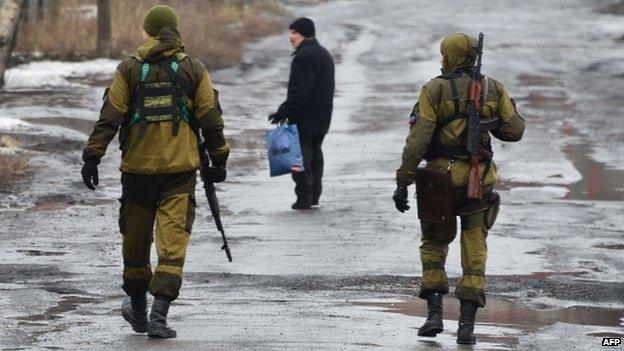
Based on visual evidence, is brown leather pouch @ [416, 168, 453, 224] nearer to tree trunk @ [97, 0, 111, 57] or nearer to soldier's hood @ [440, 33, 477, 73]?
soldier's hood @ [440, 33, 477, 73]

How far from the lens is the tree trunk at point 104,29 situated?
25844 millimetres

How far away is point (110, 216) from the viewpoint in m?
13.8

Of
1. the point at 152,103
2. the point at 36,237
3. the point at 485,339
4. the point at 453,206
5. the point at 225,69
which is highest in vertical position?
the point at 152,103

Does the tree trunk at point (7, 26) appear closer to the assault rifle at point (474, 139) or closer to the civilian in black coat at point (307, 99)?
the civilian in black coat at point (307, 99)

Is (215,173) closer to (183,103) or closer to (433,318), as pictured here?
(183,103)

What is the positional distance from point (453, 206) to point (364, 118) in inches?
543

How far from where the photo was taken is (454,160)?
8.66m

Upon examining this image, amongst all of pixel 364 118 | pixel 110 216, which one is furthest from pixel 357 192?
pixel 364 118

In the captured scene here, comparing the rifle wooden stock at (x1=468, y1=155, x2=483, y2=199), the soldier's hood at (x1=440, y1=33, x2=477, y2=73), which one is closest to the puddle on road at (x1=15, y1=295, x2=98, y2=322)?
the rifle wooden stock at (x1=468, y1=155, x2=483, y2=199)

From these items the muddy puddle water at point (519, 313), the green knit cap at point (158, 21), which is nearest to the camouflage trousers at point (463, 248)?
the muddy puddle water at point (519, 313)

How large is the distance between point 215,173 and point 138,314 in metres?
0.93

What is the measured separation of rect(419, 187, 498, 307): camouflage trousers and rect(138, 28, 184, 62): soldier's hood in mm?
1781

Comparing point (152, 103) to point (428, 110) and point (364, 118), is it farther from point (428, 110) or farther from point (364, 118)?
point (364, 118)

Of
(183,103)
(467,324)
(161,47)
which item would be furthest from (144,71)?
(467,324)
